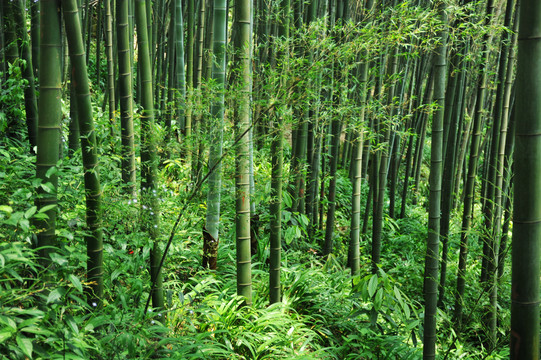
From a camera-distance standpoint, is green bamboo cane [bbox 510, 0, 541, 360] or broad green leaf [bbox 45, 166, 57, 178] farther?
broad green leaf [bbox 45, 166, 57, 178]

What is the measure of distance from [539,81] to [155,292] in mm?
1998

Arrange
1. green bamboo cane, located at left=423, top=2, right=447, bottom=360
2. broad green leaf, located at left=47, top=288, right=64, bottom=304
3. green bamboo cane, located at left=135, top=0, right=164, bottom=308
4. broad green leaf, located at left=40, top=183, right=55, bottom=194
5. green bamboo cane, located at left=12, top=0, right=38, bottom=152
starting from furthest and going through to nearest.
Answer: green bamboo cane, located at left=12, top=0, right=38, bottom=152 → green bamboo cane, located at left=423, top=2, right=447, bottom=360 → green bamboo cane, located at left=135, top=0, right=164, bottom=308 → broad green leaf, located at left=40, top=183, right=55, bottom=194 → broad green leaf, located at left=47, top=288, right=64, bottom=304

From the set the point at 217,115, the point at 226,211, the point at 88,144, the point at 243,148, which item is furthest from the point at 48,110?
the point at 226,211

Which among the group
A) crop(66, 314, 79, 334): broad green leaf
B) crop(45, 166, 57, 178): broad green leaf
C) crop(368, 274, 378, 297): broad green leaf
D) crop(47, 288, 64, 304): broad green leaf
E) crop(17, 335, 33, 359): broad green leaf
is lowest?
crop(368, 274, 378, 297): broad green leaf

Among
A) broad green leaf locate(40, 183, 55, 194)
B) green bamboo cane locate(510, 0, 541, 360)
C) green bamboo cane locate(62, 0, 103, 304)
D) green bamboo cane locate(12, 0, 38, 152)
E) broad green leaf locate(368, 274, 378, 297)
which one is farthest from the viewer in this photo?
green bamboo cane locate(12, 0, 38, 152)

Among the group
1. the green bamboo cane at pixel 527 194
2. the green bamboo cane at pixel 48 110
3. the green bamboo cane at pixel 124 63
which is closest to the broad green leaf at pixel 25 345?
the green bamboo cane at pixel 48 110

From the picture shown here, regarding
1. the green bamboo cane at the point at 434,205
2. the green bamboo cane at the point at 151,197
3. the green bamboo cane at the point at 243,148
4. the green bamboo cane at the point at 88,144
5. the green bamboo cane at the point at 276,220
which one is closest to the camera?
the green bamboo cane at the point at 88,144

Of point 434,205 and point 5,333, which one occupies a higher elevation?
point 434,205

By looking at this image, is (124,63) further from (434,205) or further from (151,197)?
(434,205)

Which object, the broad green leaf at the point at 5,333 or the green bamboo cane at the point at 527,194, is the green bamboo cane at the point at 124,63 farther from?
the green bamboo cane at the point at 527,194

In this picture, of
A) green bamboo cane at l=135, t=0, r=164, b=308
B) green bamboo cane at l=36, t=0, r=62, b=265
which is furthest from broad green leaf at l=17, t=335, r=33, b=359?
green bamboo cane at l=135, t=0, r=164, b=308

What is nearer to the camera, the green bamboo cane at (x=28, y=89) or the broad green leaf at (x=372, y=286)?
the broad green leaf at (x=372, y=286)

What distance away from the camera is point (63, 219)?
2.34m

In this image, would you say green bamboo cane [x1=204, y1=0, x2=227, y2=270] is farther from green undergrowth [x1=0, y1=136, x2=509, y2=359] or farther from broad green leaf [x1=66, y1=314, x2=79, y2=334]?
broad green leaf [x1=66, y1=314, x2=79, y2=334]
